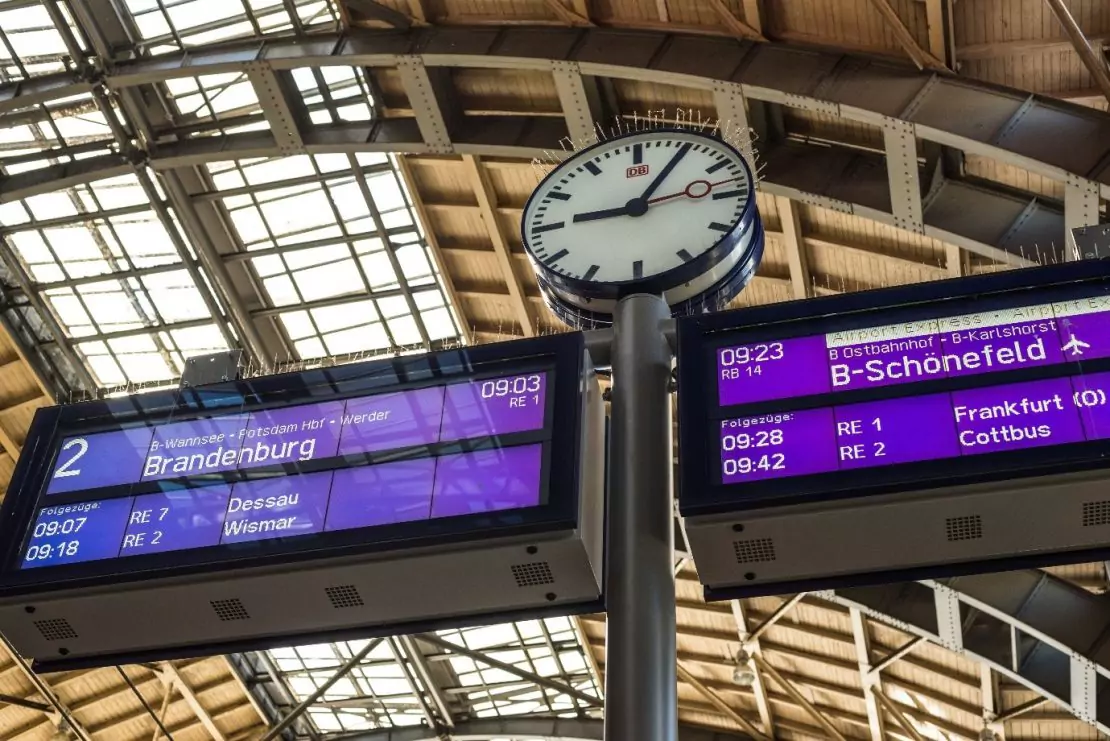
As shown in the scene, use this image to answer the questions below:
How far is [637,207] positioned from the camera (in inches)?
283

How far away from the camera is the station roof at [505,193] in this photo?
43.6ft

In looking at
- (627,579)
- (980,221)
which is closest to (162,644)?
(627,579)

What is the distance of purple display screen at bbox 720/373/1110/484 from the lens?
5.42 metres

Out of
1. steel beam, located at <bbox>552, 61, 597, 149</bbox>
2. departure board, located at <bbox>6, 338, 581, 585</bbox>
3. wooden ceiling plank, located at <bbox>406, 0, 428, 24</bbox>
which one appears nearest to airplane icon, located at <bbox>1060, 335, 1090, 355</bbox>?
departure board, located at <bbox>6, 338, 581, 585</bbox>

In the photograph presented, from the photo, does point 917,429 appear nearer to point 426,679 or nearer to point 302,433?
point 302,433

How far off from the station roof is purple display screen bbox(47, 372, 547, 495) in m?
2.02

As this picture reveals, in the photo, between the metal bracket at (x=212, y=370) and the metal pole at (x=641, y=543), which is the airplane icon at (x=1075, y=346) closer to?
the metal pole at (x=641, y=543)

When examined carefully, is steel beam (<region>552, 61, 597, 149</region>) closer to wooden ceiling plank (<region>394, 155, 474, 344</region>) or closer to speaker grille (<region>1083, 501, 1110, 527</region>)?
wooden ceiling plank (<region>394, 155, 474, 344</region>)

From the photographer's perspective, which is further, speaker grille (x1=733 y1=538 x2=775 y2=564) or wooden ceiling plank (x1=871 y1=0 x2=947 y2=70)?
wooden ceiling plank (x1=871 y1=0 x2=947 y2=70)

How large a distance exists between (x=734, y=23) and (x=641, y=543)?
9.88m

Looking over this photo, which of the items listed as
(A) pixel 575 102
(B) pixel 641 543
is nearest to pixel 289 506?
(B) pixel 641 543

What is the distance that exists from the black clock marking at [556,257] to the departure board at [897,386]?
3.45 ft

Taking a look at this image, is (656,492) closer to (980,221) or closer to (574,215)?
(574,215)

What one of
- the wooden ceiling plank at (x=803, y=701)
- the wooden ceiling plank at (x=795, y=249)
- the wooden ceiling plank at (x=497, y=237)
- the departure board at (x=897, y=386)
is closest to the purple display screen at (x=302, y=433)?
the departure board at (x=897, y=386)
